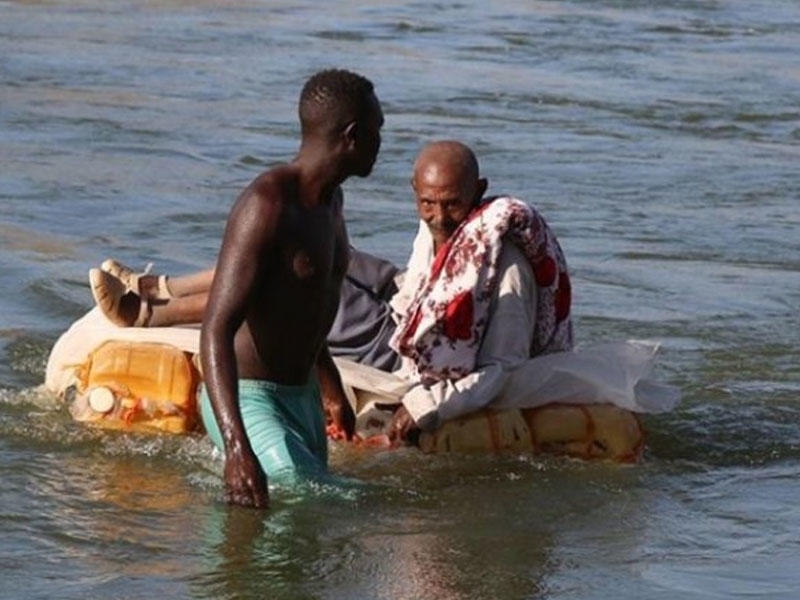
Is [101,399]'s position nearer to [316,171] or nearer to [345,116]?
[316,171]

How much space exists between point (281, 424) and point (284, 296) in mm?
390

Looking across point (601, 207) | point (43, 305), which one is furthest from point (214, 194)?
point (43, 305)

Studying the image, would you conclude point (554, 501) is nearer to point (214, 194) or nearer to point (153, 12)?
point (214, 194)

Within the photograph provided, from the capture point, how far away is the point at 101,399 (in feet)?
27.4

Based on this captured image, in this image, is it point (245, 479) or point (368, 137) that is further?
point (368, 137)

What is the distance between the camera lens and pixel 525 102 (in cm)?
1747

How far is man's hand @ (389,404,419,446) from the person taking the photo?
816 centimetres

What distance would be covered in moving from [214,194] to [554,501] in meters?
6.12

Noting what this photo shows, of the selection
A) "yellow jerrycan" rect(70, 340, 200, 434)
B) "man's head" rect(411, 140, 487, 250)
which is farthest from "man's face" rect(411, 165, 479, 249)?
"yellow jerrycan" rect(70, 340, 200, 434)

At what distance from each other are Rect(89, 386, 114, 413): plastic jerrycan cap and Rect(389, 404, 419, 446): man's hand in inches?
39.1

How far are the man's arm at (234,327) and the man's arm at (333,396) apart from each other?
84 centimetres

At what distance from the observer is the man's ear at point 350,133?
683 cm

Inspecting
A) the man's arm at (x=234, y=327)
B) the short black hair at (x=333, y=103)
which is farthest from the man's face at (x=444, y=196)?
the man's arm at (x=234, y=327)

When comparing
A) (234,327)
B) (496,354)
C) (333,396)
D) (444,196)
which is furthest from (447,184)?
(234,327)
